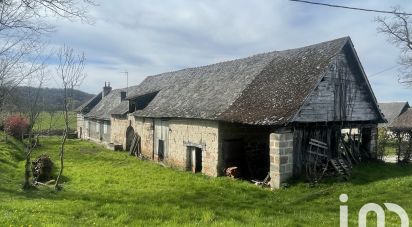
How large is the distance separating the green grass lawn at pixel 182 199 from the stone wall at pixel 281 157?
675 mm

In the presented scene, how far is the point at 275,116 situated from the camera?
1558cm

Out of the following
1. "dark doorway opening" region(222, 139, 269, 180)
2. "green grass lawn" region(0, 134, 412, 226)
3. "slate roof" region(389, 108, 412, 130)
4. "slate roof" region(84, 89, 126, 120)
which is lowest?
"green grass lawn" region(0, 134, 412, 226)

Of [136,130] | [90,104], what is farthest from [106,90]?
[136,130]

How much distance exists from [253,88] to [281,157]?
5397 millimetres

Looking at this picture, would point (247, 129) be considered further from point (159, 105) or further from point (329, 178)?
point (159, 105)

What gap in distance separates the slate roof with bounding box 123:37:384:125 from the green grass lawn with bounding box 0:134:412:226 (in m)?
3.22

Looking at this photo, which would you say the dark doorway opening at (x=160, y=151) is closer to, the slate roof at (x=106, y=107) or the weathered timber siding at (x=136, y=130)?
the weathered timber siding at (x=136, y=130)

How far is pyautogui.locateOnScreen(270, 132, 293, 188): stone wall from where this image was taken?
15.2 meters

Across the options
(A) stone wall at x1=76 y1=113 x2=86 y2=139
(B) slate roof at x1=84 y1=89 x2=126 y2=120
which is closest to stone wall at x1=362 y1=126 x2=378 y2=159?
(B) slate roof at x1=84 y1=89 x2=126 y2=120

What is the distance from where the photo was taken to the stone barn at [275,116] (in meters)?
16.1

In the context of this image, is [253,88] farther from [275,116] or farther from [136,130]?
[136,130]

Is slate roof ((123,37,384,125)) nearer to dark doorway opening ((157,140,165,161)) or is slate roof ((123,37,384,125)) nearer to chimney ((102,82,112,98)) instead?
dark doorway opening ((157,140,165,161))

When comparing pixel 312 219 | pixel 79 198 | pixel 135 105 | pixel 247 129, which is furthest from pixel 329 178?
pixel 135 105

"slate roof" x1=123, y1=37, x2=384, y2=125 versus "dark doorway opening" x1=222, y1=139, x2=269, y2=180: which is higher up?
"slate roof" x1=123, y1=37, x2=384, y2=125
